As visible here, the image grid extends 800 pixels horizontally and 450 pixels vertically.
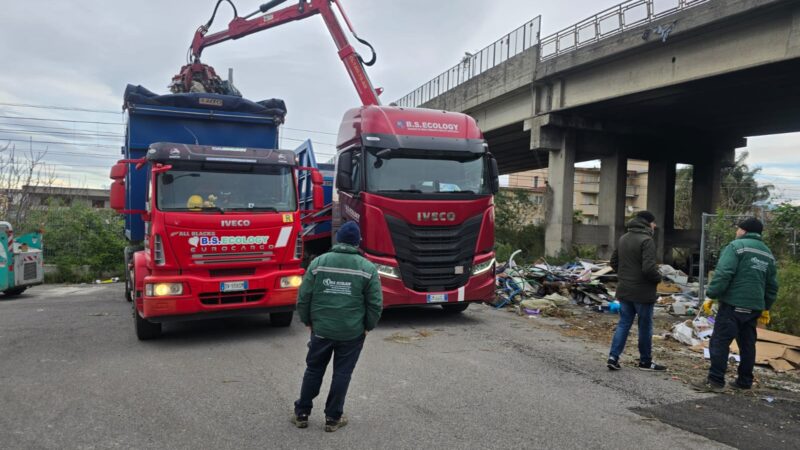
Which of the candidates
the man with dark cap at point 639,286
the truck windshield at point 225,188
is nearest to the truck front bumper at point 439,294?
the truck windshield at point 225,188

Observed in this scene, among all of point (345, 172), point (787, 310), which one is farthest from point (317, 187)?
point (787, 310)

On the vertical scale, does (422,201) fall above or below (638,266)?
above

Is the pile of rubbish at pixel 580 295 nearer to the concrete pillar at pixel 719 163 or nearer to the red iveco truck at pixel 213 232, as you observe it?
the red iveco truck at pixel 213 232

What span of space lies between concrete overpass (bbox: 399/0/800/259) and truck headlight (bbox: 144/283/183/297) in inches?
507

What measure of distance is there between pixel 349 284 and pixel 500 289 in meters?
8.26

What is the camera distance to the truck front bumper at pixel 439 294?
316 inches

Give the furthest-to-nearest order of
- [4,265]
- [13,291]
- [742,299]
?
[13,291], [4,265], [742,299]

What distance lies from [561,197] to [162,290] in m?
16.1

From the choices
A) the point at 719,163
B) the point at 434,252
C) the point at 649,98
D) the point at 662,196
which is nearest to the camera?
the point at 434,252

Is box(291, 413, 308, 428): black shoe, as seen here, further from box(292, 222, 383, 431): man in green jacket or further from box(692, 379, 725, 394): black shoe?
box(692, 379, 725, 394): black shoe

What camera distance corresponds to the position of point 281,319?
791cm

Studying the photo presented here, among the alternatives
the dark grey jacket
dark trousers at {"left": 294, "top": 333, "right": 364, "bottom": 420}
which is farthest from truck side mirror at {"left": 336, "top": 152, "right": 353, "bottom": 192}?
dark trousers at {"left": 294, "top": 333, "right": 364, "bottom": 420}

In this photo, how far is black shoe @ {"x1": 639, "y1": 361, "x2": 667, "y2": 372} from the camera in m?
6.02

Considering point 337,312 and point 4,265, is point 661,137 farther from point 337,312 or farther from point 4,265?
point 4,265
